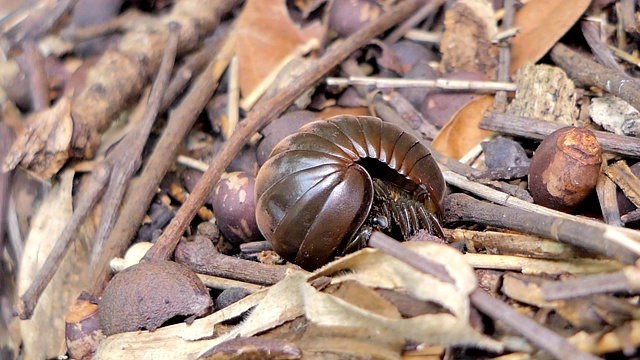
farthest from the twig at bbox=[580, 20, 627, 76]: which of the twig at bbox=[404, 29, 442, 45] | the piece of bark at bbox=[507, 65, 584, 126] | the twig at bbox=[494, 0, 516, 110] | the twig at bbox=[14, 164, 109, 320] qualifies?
the twig at bbox=[14, 164, 109, 320]

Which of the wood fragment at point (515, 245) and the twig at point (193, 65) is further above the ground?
the twig at point (193, 65)

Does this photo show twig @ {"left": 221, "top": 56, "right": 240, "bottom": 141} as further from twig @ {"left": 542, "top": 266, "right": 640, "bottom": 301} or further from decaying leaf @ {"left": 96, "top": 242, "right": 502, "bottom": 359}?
twig @ {"left": 542, "top": 266, "right": 640, "bottom": 301}

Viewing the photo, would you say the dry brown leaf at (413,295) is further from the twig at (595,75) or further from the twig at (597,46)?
the twig at (597,46)

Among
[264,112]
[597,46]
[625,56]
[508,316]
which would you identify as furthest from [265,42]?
[508,316]

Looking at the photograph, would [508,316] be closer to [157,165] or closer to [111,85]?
[157,165]

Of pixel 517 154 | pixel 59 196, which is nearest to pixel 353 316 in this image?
pixel 517 154

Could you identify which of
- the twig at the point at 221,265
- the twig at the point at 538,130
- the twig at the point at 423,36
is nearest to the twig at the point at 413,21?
the twig at the point at 423,36

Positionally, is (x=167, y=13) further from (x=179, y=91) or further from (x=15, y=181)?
(x=15, y=181)
